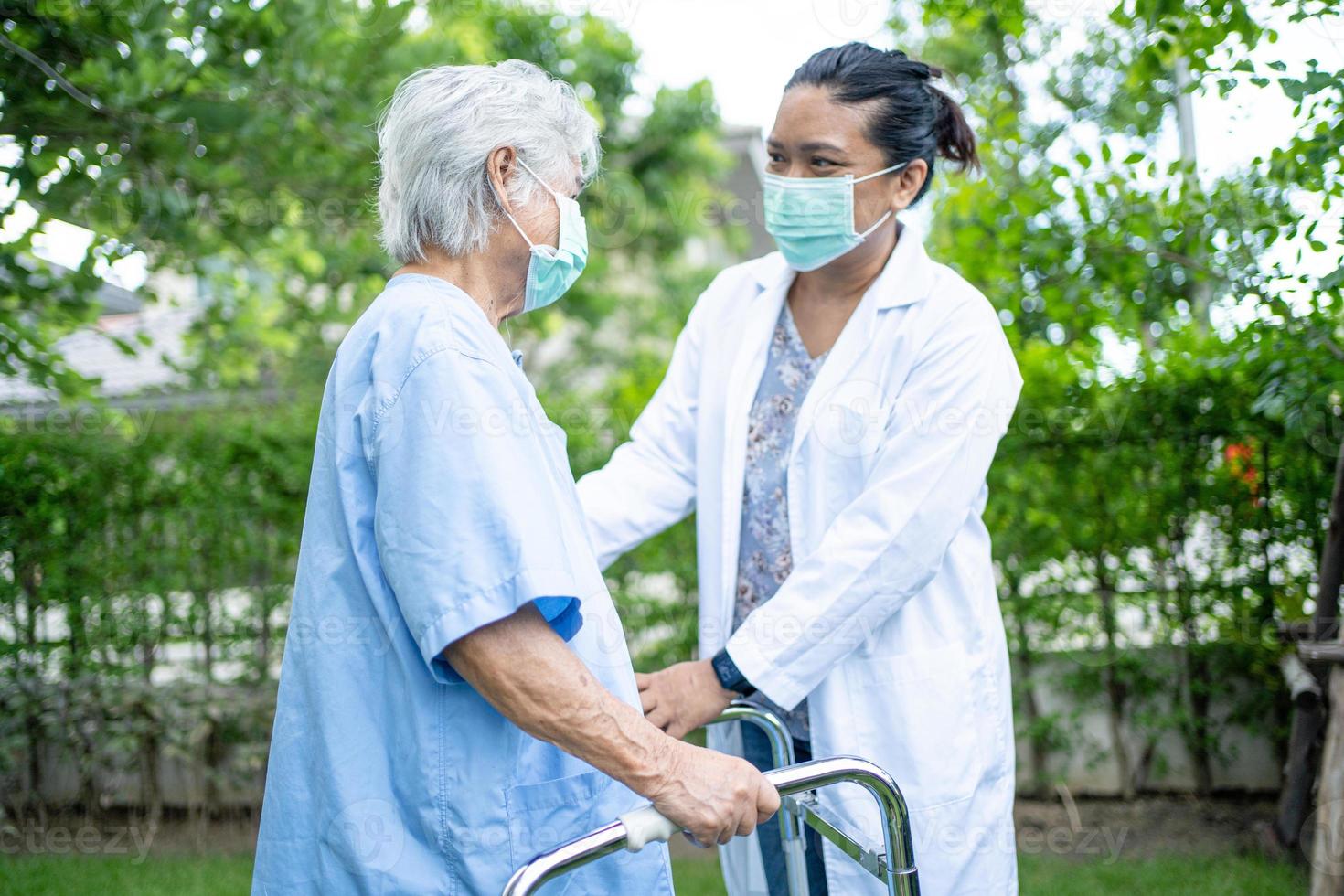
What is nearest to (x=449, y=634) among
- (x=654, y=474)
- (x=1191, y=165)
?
(x=654, y=474)

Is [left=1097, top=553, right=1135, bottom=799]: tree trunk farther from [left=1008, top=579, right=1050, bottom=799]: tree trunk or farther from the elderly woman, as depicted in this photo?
the elderly woman

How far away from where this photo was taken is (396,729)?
1573mm

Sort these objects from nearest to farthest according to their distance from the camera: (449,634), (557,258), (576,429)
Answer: (449,634) → (557,258) → (576,429)

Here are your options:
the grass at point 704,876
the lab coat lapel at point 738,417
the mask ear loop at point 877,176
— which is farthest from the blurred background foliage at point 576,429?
the lab coat lapel at point 738,417

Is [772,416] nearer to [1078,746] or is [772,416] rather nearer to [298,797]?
[298,797]

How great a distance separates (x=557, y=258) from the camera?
72.2 inches

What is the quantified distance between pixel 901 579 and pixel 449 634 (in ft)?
3.32

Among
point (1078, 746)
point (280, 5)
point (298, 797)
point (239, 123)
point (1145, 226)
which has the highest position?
A: point (280, 5)

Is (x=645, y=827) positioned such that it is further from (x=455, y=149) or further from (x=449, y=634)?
(x=455, y=149)

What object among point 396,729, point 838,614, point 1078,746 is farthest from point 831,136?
point 1078,746

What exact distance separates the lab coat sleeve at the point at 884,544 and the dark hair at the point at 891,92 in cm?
55

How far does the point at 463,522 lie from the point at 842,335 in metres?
1.20

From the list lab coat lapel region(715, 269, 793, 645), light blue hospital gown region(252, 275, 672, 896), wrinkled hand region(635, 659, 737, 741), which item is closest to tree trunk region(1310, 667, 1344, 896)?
lab coat lapel region(715, 269, 793, 645)

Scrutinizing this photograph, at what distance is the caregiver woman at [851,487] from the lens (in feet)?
7.06
